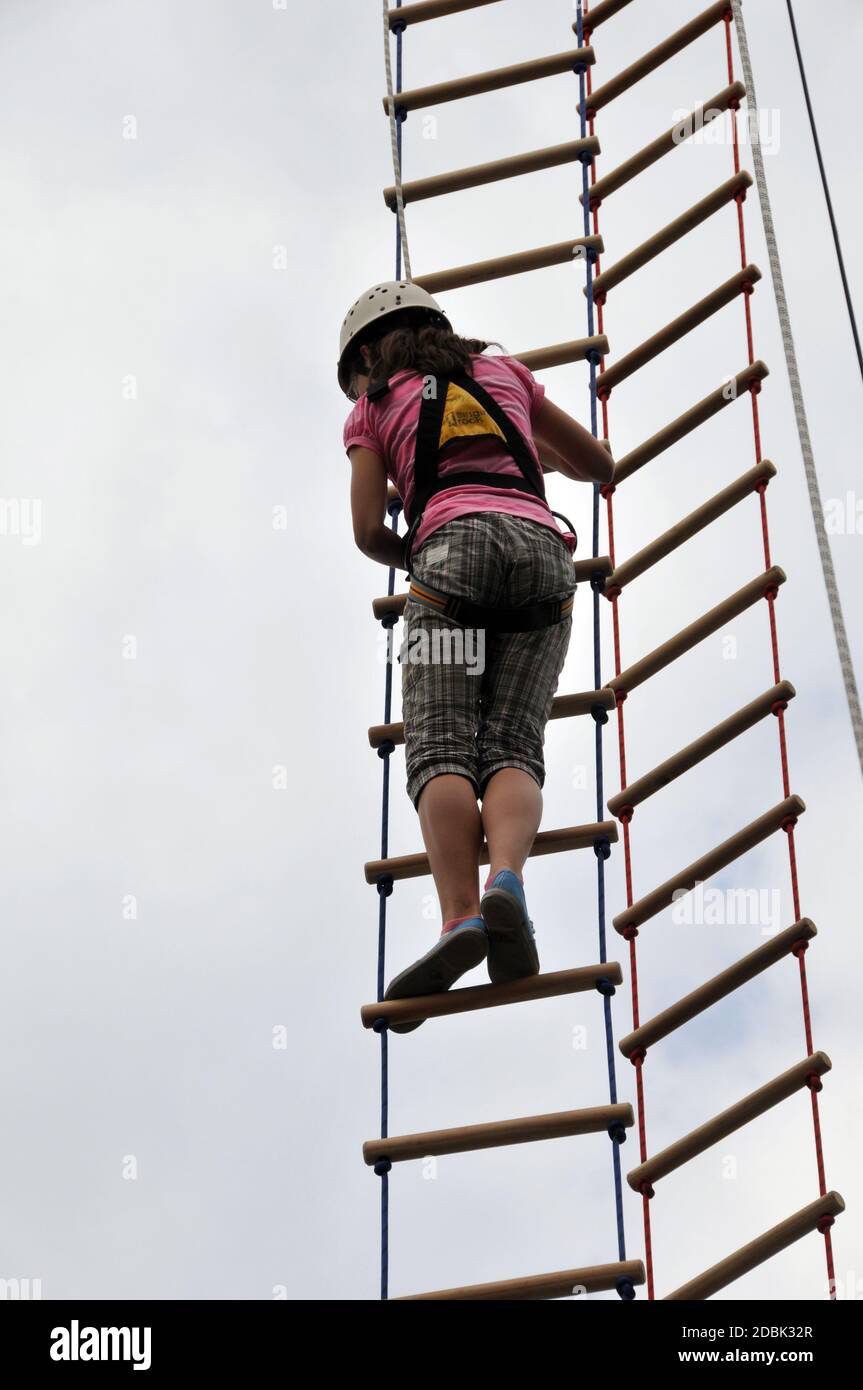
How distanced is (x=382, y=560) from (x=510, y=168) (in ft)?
5.48

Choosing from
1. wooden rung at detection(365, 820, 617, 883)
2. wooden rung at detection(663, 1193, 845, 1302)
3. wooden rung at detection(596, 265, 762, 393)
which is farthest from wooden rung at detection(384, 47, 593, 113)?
wooden rung at detection(663, 1193, 845, 1302)

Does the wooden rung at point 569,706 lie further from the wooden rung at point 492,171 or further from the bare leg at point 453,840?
the wooden rung at point 492,171

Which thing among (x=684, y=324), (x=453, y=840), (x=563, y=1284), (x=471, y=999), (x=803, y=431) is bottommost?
(x=563, y=1284)

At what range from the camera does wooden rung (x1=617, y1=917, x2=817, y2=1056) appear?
3.69 m

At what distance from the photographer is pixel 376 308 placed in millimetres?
3711

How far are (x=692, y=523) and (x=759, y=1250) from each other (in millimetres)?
1711

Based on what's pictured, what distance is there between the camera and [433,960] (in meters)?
3.16

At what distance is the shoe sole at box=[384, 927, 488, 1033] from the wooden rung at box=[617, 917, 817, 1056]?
2.01ft

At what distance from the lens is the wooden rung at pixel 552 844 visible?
368cm

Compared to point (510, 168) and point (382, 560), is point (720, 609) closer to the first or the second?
point (382, 560)

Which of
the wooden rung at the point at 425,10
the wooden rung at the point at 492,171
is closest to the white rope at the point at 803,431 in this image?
the wooden rung at the point at 492,171

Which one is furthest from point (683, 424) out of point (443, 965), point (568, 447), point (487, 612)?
point (443, 965)

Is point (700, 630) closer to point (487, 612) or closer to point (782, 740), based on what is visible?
point (782, 740)

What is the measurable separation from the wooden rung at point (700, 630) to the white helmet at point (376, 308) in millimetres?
902
